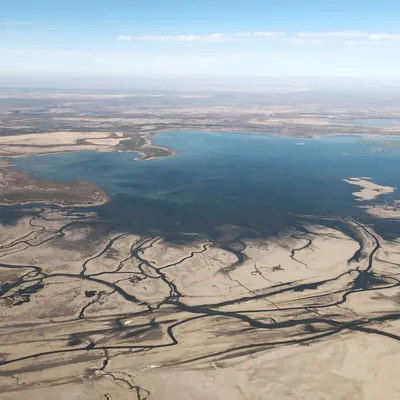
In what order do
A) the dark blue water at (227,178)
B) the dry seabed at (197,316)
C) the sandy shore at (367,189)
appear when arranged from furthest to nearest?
1. the sandy shore at (367,189)
2. the dark blue water at (227,178)
3. the dry seabed at (197,316)

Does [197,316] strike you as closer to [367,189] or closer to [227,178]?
[227,178]

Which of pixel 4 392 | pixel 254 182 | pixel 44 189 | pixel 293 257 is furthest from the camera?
pixel 254 182

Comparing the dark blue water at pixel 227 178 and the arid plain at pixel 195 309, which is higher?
the dark blue water at pixel 227 178

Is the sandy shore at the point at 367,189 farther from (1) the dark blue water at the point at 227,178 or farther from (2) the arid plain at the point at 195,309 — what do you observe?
(2) the arid plain at the point at 195,309

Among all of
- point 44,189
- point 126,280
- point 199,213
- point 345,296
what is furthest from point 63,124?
point 345,296

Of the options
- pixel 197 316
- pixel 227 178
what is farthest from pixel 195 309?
pixel 227 178

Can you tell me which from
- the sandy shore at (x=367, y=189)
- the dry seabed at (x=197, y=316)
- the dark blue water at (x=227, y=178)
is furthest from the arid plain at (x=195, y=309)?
the sandy shore at (x=367, y=189)

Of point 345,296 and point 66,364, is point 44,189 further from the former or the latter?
point 345,296
